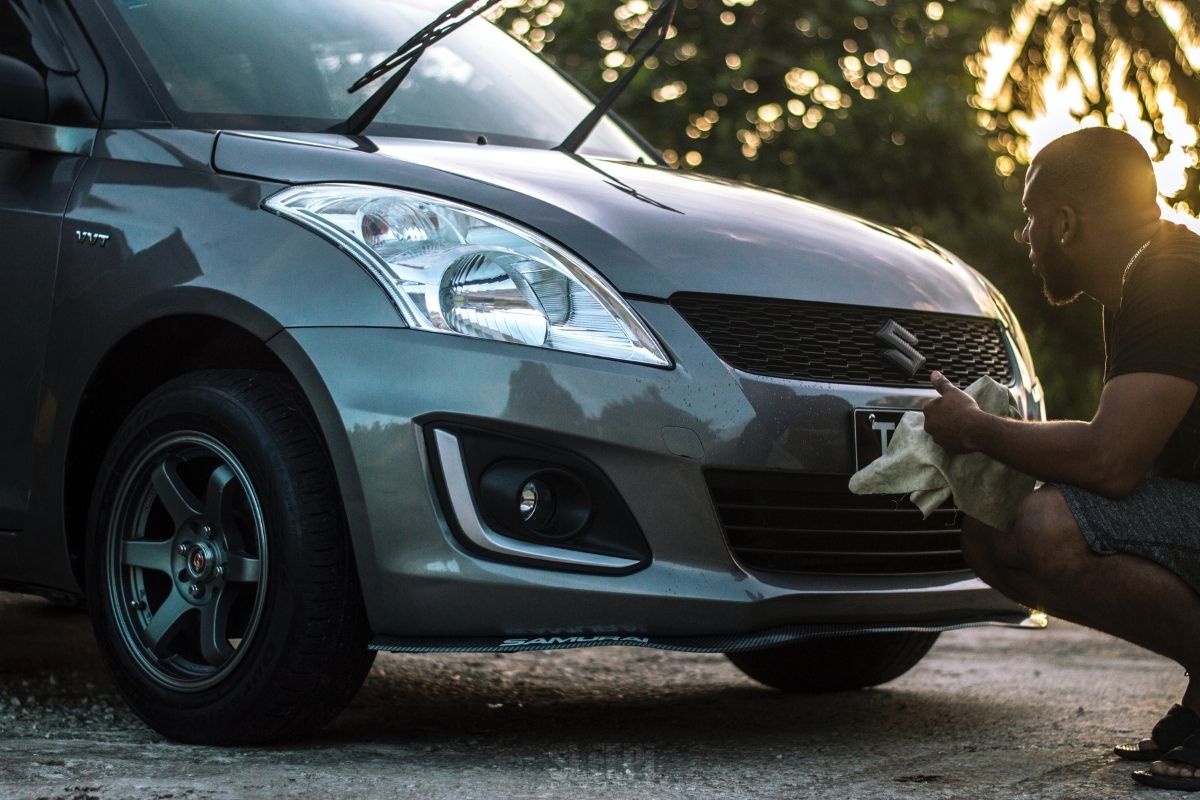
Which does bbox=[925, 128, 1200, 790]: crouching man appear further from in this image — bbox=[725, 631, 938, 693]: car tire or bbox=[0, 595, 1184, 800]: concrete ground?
bbox=[725, 631, 938, 693]: car tire

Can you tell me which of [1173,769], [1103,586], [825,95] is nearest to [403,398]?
[1103,586]

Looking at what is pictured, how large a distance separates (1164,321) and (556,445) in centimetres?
112

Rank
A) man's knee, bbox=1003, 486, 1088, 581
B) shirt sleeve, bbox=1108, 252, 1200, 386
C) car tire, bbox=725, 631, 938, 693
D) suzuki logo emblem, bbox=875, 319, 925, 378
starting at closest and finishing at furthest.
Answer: shirt sleeve, bbox=1108, 252, 1200, 386 < man's knee, bbox=1003, 486, 1088, 581 < suzuki logo emblem, bbox=875, 319, 925, 378 < car tire, bbox=725, 631, 938, 693

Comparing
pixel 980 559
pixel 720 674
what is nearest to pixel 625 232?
pixel 980 559

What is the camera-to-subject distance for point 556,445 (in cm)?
314

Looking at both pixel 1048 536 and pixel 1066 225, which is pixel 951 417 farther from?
pixel 1066 225

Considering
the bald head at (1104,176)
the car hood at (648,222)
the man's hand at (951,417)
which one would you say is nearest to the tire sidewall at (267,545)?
the car hood at (648,222)

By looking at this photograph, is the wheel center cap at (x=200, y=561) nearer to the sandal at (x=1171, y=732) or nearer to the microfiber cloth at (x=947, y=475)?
the microfiber cloth at (x=947, y=475)

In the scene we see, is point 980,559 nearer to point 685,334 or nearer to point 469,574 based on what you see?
point 685,334

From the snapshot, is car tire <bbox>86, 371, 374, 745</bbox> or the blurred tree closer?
car tire <bbox>86, 371, 374, 745</bbox>

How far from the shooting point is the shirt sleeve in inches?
120

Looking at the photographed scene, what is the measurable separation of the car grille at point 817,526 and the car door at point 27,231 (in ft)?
4.89

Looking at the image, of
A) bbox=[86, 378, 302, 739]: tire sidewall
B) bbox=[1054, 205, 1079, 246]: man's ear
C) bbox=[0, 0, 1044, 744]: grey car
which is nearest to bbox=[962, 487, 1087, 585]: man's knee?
bbox=[0, 0, 1044, 744]: grey car

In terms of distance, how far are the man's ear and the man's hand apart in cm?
38
